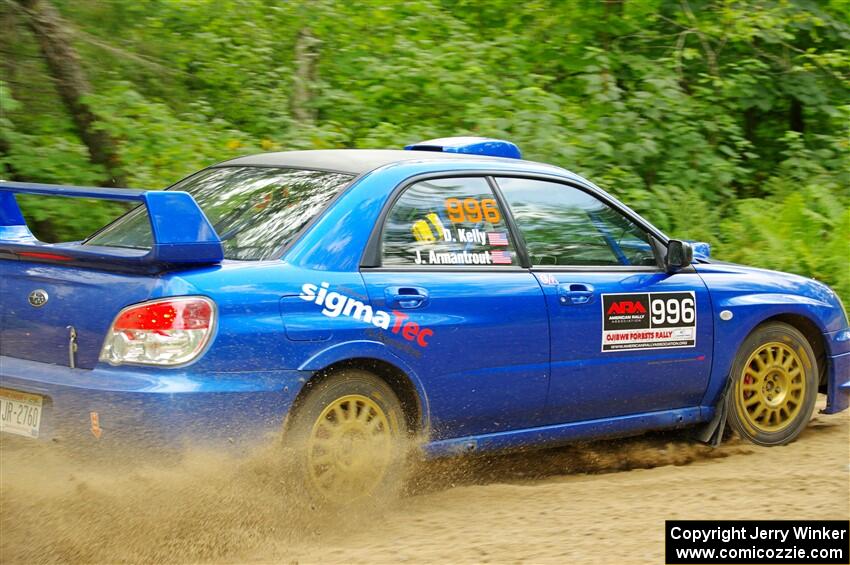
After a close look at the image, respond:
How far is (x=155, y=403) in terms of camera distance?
4.20m

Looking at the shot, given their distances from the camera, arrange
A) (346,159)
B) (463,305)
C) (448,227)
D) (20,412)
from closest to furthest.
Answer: (20,412) < (463,305) < (448,227) < (346,159)

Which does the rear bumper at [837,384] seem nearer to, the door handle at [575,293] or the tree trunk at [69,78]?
Result: the door handle at [575,293]

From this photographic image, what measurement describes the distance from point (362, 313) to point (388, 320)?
132 millimetres

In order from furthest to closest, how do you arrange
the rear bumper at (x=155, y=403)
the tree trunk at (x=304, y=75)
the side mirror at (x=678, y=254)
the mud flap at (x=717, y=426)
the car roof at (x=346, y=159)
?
the tree trunk at (x=304, y=75) → the mud flap at (x=717, y=426) → the side mirror at (x=678, y=254) → the car roof at (x=346, y=159) → the rear bumper at (x=155, y=403)

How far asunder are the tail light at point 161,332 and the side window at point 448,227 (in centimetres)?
99

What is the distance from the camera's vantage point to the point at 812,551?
444 centimetres

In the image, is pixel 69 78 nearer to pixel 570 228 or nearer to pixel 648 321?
pixel 570 228

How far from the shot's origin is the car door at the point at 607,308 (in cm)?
554

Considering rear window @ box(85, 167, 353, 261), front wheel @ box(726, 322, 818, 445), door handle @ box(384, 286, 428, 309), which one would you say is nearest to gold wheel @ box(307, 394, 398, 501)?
door handle @ box(384, 286, 428, 309)

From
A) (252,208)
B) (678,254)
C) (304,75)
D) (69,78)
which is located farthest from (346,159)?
(304,75)

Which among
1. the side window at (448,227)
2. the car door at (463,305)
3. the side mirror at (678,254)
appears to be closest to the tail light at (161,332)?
the car door at (463,305)

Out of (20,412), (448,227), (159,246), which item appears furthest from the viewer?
(448,227)

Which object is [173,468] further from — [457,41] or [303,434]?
[457,41]

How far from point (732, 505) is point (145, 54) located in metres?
6.54
